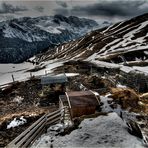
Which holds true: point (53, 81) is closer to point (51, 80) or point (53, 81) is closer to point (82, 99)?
point (51, 80)

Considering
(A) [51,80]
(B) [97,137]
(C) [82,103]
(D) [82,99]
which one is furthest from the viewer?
(A) [51,80]

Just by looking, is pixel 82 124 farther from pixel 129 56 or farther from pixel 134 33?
pixel 134 33

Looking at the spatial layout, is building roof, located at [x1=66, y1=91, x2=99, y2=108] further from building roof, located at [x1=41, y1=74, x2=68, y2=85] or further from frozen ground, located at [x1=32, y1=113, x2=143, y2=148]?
building roof, located at [x1=41, y1=74, x2=68, y2=85]

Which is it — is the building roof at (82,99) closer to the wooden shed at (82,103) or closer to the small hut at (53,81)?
the wooden shed at (82,103)

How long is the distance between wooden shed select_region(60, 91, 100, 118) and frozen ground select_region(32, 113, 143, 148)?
102 inches

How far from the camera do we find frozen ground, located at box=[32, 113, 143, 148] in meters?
14.8

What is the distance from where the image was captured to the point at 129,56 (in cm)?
12425

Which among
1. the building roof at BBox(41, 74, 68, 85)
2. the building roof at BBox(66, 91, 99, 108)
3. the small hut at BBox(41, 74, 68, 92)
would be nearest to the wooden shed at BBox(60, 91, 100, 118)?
the building roof at BBox(66, 91, 99, 108)

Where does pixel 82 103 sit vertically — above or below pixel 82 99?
below

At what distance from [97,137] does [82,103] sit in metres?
5.05

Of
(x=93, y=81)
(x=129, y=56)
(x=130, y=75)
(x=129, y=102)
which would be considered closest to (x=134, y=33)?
(x=129, y=56)

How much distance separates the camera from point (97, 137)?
50.8ft

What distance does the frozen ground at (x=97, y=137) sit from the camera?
48.7 feet

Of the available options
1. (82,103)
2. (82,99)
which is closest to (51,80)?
(82,99)
